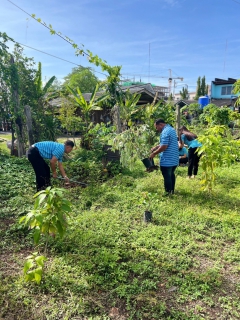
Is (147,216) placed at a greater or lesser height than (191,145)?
lesser

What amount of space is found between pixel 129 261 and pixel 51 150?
273 centimetres

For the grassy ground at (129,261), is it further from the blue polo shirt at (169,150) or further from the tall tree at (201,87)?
the tall tree at (201,87)

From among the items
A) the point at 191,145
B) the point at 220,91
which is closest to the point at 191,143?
the point at 191,145

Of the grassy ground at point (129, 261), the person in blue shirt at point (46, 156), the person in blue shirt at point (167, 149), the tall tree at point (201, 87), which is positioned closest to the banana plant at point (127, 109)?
the person in blue shirt at point (167, 149)

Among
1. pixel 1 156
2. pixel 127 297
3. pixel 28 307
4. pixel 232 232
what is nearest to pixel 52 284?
pixel 28 307

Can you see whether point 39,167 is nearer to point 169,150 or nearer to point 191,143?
point 169,150

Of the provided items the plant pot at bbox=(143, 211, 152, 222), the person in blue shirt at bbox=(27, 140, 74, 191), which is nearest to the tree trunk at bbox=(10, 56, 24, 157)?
the person in blue shirt at bbox=(27, 140, 74, 191)

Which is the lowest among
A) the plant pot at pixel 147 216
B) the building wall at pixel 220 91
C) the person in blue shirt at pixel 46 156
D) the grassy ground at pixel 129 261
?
the grassy ground at pixel 129 261

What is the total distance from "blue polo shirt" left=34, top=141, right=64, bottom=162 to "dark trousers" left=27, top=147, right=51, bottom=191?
0.10 m

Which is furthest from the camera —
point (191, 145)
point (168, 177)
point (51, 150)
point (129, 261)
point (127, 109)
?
point (127, 109)

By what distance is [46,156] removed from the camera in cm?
485

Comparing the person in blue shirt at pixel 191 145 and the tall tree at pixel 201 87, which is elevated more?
the tall tree at pixel 201 87

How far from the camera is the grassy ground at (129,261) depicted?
234 centimetres

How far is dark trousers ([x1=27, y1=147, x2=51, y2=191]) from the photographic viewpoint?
484cm
